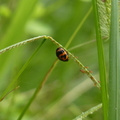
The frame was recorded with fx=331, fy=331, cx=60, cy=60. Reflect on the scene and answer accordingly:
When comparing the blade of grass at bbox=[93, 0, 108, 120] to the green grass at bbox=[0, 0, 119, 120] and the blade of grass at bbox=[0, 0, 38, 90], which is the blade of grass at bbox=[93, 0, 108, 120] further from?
the blade of grass at bbox=[0, 0, 38, 90]

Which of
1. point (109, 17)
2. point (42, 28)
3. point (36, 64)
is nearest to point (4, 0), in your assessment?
point (42, 28)

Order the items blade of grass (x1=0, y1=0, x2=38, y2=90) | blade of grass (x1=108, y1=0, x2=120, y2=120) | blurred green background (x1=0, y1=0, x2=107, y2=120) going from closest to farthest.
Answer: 1. blade of grass (x1=108, y1=0, x2=120, y2=120)
2. blade of grass (x1=0, y1=0, x2=38, y2=90)
3. blurred green background (x1=0, y1=0, x2=107, y2=120)

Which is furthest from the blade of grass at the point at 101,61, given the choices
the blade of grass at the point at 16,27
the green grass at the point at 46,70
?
the blade of grass at the point at 16,27

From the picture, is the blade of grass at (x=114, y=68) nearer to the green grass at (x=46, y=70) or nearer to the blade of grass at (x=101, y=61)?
the blade of grass at (x=101, y=61)

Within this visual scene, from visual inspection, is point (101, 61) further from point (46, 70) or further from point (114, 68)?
point (46, 70)

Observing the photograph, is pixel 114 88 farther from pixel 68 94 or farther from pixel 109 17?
pixel 68 94

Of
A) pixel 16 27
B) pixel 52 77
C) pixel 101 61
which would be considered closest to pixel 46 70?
pixel 52 77

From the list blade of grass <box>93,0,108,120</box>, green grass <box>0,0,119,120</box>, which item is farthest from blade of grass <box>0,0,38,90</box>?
blade of grass <box>93,0,108,120</box>

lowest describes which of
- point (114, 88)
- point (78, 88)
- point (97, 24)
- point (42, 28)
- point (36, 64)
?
point (78, 88)
